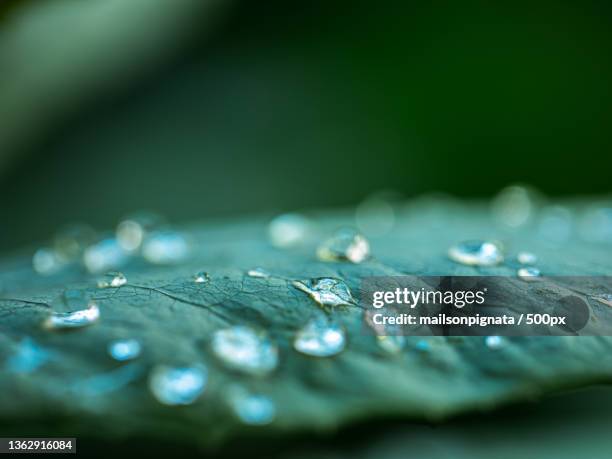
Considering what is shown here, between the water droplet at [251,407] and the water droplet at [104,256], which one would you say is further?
the water droplet at [104,256]

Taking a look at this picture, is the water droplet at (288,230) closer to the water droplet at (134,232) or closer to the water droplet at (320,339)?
the water droplet at (134,232)

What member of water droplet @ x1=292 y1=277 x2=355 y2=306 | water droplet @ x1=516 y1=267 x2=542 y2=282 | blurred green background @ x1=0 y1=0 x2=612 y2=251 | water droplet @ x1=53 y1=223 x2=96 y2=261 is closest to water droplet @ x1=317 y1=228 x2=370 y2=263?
water droplet @ x1=292 y1=277 x2=355 y2=306

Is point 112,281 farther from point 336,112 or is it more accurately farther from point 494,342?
point 336,112

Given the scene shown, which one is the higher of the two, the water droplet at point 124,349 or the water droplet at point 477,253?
the water droplet at point 477,253

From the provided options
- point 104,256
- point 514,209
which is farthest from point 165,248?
point 514,209

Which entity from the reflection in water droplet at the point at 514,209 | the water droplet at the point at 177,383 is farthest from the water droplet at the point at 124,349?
the reflection in water droplet at the point at 514,209

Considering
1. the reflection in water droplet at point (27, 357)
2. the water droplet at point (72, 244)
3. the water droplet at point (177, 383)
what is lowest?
the water droplet at point (177, 383)
